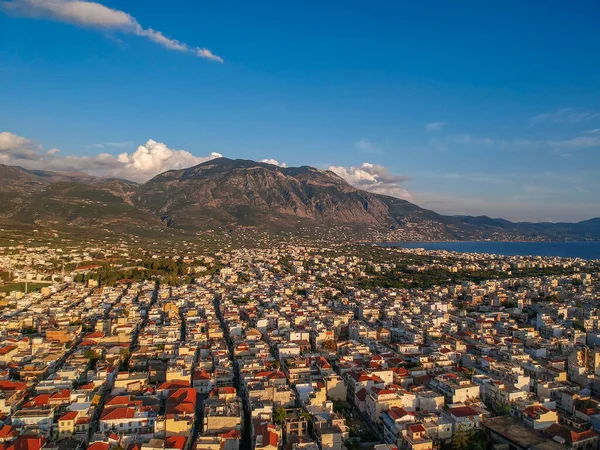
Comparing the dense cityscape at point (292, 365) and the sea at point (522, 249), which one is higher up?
the sea at point (522, 249)

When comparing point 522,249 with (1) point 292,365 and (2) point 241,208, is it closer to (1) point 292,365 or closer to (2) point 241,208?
(2) point 241,208

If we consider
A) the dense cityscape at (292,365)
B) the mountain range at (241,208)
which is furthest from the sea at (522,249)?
the dense cityscape at (292,365)

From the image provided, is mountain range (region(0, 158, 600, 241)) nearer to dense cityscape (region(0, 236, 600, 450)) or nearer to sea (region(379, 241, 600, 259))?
sea (region(379, 241, 600, 259))

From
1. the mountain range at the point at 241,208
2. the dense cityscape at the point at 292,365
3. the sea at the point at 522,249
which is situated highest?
the mountain range at the point at 241,208

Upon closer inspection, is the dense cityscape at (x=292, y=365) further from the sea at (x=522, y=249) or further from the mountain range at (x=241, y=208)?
the sea at (x=522, y=249)

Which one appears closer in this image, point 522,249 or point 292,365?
point 292,365

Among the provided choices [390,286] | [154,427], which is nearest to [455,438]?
[154,427]

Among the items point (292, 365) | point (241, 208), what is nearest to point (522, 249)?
point (241, 208)
